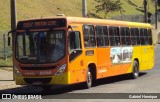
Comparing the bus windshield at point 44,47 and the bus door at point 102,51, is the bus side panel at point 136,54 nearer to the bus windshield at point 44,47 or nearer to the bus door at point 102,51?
the bus door at point 102,51

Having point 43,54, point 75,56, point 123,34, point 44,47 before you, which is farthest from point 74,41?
point 123,34

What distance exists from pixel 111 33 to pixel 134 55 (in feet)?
10.3

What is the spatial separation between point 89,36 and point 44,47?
2.53m

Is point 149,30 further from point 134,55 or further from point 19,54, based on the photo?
point 19,54

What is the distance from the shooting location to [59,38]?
56.1 ft

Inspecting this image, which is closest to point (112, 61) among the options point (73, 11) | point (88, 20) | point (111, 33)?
point (111, 33)

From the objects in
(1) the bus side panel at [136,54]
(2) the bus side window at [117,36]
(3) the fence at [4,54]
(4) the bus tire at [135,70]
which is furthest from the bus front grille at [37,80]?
(3) the fence at [4,54]

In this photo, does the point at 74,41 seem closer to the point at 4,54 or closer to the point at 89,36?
the point at 89,36

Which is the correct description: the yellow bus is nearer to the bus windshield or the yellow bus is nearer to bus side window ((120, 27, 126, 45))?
the bus windshield

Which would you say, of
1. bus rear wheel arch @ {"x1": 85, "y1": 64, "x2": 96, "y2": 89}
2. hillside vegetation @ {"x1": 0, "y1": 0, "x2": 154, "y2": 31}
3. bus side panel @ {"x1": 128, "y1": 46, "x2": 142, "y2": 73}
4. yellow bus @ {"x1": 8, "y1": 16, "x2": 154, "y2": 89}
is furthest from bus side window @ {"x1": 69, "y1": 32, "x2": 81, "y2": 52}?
hillside vegetation @ {"x1": 0, "y1": 0, "x2": 154, "y2": 31}

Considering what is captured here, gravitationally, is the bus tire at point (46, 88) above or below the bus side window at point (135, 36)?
below

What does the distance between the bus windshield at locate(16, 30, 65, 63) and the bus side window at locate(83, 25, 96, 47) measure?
5.56 feet

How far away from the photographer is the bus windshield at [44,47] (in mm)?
16969

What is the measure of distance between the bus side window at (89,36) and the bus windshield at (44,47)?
1693 mm
